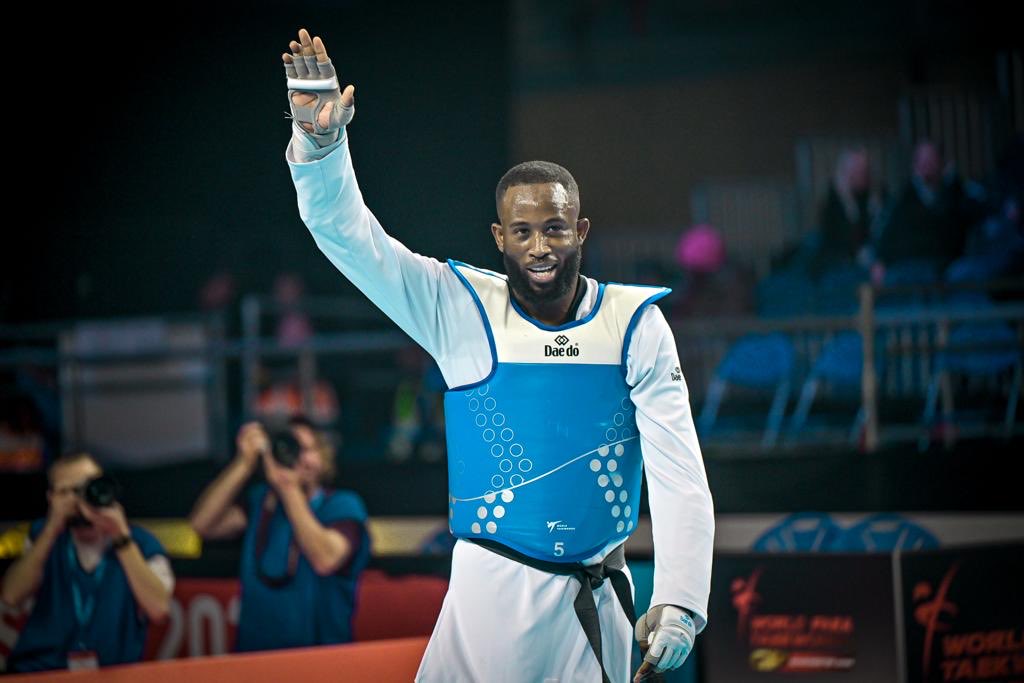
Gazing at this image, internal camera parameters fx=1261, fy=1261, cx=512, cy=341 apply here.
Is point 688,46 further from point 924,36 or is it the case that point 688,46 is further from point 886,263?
point 886,263

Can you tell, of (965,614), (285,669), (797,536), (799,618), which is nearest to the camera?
(285,669)

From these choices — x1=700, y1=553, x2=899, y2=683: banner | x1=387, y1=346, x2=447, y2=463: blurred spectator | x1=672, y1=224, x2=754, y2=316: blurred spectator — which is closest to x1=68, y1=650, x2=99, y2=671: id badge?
x1=387, y1=346, x2=447, y2=463: blurred spectator

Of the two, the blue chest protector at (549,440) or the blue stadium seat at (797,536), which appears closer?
the blue chest protector at (549,440)

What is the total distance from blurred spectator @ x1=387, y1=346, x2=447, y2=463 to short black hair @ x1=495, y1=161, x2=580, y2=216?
161 inches

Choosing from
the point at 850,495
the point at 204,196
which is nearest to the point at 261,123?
the point at 204,196

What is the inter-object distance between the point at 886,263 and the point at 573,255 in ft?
16.4

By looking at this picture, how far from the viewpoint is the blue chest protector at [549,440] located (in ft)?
10.1

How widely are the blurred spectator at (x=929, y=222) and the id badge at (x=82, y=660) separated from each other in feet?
15.9

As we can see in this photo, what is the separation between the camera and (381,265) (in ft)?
10.2

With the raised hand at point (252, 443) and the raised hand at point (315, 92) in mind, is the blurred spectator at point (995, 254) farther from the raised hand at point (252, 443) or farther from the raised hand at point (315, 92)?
the raised hand at point (315, 92)

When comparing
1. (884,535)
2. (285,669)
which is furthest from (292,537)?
(884,535)

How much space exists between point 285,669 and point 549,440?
2.15 m

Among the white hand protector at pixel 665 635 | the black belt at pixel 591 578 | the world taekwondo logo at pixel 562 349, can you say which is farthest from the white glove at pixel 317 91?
the white hand protector at pixel 665 635

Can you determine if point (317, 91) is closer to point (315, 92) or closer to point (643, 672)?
point (315, 92)
